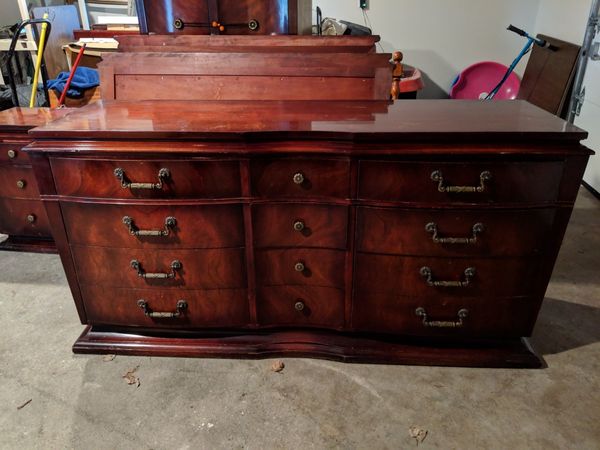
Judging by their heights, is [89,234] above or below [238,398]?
above

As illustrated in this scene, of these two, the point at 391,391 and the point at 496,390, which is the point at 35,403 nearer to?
the point at 391,391

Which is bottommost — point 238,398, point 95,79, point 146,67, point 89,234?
point 238,398

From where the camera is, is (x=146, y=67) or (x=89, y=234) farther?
(x=146, y=67)

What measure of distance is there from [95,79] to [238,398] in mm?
2531

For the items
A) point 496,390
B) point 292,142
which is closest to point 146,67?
point 292,142

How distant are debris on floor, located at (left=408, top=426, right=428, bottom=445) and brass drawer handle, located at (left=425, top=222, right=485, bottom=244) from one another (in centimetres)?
56

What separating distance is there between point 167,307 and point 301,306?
46 cm

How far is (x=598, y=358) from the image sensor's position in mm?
1591

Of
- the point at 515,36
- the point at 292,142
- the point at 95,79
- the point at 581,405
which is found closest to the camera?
the point at 292,142

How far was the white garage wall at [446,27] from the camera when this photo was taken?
383cm

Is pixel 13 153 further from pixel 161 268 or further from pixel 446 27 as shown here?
pixel 446 27

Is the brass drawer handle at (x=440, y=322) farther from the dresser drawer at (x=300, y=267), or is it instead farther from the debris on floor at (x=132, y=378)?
the debris on floor at (x=132, y=378)

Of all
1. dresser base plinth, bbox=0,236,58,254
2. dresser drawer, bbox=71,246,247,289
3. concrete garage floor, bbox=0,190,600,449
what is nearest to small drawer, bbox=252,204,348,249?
dresser drawer, bbox=71,246,247,289

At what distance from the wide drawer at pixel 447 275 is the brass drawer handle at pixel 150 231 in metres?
0.60
